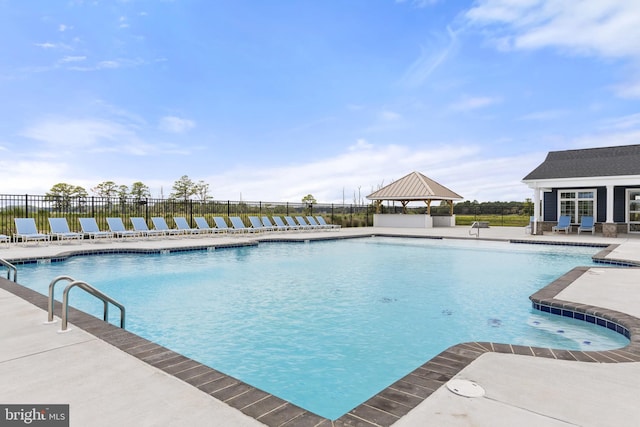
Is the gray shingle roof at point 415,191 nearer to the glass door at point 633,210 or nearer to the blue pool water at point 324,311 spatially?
the glass door at point 633,210

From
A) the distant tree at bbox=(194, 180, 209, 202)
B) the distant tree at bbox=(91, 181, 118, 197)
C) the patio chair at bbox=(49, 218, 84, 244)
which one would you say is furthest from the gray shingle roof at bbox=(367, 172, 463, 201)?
the distant tree at bbox=(91, 181, 118, 197)

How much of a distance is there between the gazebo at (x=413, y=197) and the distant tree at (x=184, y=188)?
46.1ft

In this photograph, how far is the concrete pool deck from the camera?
2.13 metres

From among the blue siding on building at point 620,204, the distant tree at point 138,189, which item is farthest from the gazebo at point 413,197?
the distant tree at point 138,189

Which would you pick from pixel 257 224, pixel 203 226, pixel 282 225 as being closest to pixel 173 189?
pixel 257 224

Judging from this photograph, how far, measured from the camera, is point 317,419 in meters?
2.18

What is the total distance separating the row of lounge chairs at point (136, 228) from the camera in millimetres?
12383

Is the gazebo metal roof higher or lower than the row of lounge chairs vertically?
higher

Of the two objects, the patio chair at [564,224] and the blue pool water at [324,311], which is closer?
the blue pool water at [324,311]

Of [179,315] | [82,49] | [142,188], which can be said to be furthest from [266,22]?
[142,188]

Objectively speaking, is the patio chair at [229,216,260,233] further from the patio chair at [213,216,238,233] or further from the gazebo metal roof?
the gazebo metal roof

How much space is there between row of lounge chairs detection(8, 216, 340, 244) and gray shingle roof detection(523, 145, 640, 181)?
39.0ft

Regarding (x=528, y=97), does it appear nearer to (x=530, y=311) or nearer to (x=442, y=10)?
(x=442, y=10)

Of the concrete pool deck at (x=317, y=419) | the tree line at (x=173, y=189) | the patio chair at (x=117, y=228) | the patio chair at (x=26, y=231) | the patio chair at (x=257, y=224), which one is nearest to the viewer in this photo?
the concrete pool deck at (x=317, y=419)
